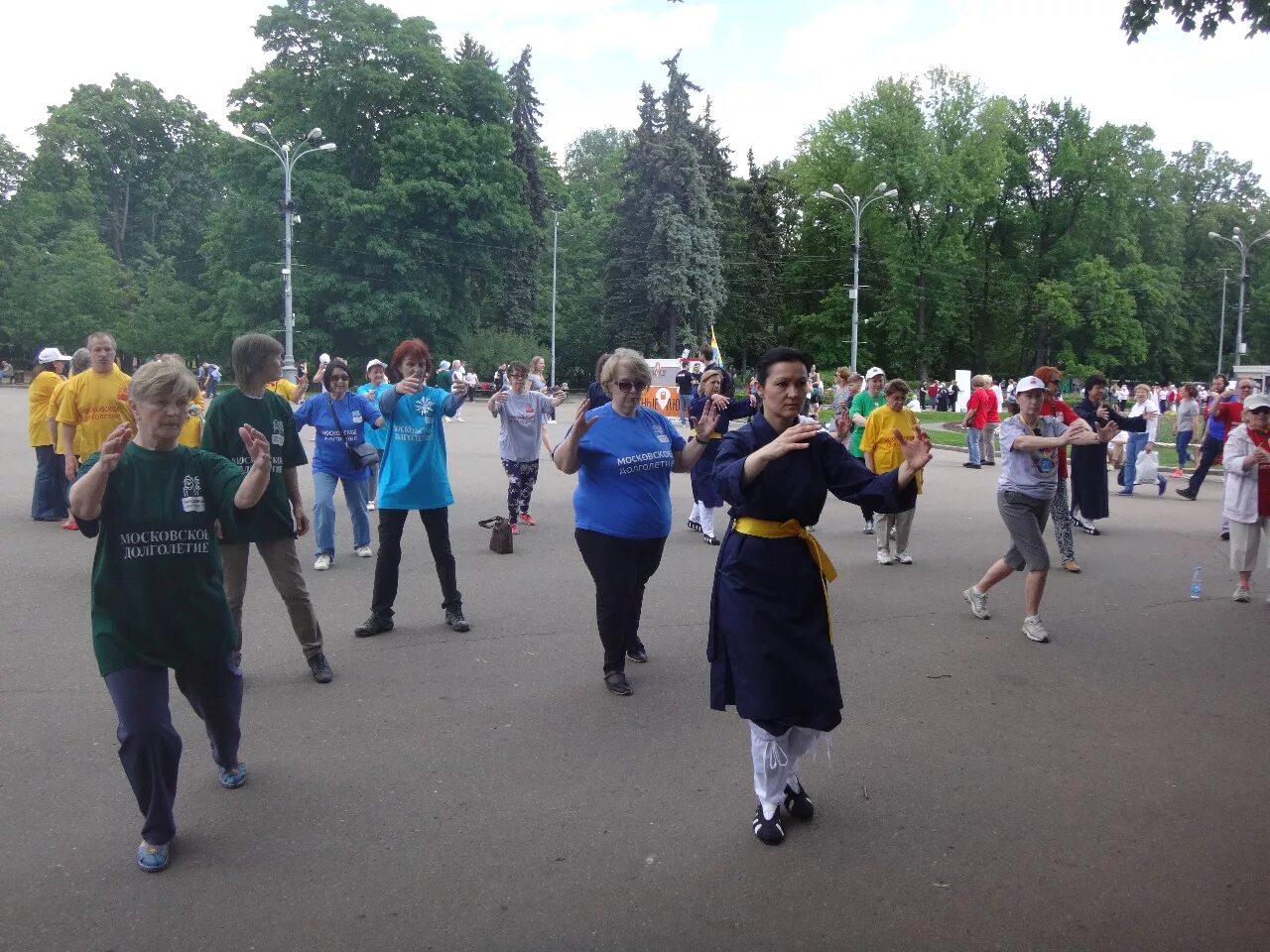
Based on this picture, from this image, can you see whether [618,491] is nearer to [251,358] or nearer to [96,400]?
[251,358]

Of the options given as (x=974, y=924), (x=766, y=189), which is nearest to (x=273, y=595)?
(x=974, y=924)

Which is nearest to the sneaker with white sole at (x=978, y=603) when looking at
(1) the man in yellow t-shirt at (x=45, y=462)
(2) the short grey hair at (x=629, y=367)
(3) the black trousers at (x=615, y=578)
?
(3) the black trousers at (x=615, y=578)

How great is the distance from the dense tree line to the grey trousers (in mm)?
41165

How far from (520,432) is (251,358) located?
5.94 metres

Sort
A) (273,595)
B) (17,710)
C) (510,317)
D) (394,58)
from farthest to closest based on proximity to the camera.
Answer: (510,317), (394,58), (273,595), (17,710)

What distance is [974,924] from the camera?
349 centimetres

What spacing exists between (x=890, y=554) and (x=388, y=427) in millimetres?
5375

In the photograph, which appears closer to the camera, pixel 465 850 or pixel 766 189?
pixel 465 850

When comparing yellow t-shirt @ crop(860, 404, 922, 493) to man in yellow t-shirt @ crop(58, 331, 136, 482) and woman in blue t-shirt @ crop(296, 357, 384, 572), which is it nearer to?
woman in blue t-shirt @ crop(296, 357, 384, 572)

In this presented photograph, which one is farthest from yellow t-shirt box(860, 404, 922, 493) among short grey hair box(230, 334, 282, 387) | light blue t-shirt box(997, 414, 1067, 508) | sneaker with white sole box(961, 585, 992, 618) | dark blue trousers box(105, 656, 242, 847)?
dark blue trousers box(105, 656, 242, 847)

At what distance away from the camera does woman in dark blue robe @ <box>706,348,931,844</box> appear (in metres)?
3.98

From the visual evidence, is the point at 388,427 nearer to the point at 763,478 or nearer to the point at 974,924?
the point at 763,478

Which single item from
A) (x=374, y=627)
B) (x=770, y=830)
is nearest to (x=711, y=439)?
(x=770, y=830)

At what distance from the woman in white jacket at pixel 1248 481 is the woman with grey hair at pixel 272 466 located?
694cm
